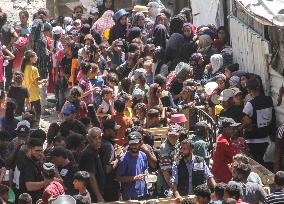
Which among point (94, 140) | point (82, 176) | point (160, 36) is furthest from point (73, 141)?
point (160, 36)

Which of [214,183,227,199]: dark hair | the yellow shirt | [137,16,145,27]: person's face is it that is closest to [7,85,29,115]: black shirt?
the yellow shirt

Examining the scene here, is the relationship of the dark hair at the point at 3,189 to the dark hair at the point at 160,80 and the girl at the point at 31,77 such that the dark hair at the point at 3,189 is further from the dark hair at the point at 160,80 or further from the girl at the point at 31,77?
the girl at the point at 31,77

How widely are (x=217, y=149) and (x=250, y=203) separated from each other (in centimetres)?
145

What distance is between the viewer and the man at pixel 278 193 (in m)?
12.0

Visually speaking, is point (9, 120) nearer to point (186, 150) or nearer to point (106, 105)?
point (106, 105)

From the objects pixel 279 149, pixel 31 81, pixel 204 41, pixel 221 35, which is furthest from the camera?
pixel 204 41

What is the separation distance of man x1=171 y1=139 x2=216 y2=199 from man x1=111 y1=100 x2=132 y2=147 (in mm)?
2018

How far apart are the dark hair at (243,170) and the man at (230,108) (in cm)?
285

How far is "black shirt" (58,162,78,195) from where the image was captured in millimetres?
12852

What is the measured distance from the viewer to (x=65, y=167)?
42.3 feet

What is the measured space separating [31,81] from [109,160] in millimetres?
4932

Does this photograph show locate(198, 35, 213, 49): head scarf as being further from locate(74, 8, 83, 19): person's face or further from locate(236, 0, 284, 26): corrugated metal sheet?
locate(74, 8, 83, 19): person's face

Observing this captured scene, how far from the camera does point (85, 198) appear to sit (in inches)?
481

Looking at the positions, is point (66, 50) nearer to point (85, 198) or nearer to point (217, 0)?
point (217, 0)
